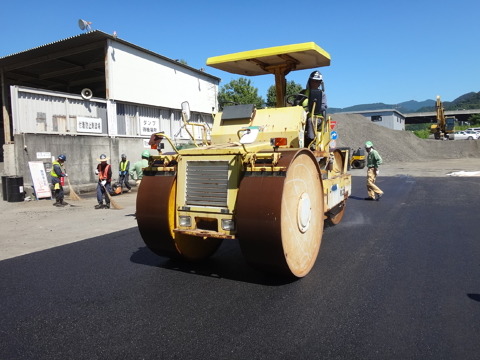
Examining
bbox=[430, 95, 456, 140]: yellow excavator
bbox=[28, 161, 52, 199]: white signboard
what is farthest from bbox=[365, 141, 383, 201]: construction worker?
bbox=[430, 95, 456, 140]: yellow excavator

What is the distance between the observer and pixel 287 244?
12.6 feet

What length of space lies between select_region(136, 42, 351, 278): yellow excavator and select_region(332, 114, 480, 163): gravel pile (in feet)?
89.3

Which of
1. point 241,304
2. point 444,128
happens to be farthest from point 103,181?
point 444,128

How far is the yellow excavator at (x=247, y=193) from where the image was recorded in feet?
12.3

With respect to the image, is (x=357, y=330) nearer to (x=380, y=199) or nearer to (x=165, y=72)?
(x=380, y=199)

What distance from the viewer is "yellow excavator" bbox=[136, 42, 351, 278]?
376 centimetres

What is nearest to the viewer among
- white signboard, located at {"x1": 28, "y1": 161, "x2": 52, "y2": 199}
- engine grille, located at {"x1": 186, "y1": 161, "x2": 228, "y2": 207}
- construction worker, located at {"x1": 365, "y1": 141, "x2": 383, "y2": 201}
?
engine grille, located at {"x1": 186, "y1": 161, "x2": 228, "y2": 207}

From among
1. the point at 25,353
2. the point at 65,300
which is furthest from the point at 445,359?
the point at 65,300

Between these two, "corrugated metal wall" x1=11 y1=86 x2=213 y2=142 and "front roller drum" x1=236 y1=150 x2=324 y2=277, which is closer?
"front roller drum" x1=236 y1=150 x2=324 y2=277

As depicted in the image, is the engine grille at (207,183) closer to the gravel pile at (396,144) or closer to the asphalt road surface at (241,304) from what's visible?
the asphalt road surface at (241,304)

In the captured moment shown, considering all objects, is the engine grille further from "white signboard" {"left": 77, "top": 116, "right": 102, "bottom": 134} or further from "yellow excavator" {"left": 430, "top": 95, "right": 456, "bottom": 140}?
"yellow excavator" {"left": 430, "top": 95, "right": 456, "bottom": 140}

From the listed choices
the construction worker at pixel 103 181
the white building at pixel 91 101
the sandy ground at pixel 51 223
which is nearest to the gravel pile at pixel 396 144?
the white building at pixel 91 101

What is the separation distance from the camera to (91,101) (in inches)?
596

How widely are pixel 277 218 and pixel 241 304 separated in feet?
2.97
